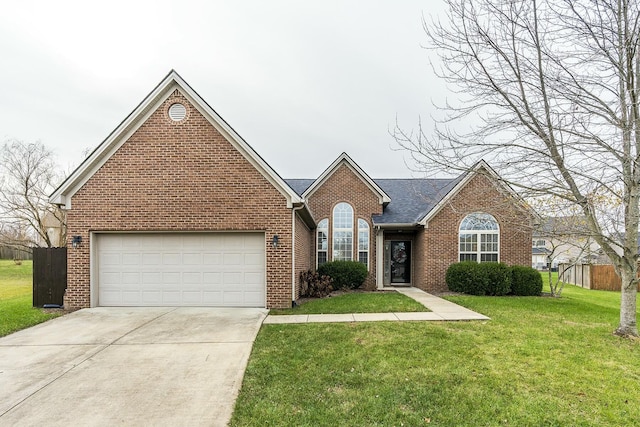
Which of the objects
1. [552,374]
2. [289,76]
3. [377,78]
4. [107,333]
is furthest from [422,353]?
[289,76]

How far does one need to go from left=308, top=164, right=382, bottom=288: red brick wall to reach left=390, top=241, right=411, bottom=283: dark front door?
1625 mm

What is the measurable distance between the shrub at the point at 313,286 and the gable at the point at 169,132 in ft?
12.3

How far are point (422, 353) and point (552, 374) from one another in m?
1.84

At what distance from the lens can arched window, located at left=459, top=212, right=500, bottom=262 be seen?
1488 cm

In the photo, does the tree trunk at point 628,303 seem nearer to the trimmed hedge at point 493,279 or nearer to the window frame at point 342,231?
the trimmed hedge at point 493,279

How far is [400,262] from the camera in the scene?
17.1m

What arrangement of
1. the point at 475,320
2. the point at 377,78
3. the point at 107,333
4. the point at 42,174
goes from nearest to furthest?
the point at 107,333
the point at 475,320
the point at 377,78
the point at 42,174

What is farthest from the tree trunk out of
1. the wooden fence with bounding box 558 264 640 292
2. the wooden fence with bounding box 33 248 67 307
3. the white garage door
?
the wooden fence with bounding box 33 248 67 307

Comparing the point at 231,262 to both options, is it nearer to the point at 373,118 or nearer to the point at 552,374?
the point at 552,374

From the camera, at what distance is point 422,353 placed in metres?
5.93

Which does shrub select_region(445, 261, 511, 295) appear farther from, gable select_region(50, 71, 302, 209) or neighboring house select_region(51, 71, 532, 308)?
gable select_region(50, 71, 302, 209)

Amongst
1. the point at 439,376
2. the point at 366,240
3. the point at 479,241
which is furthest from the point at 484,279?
the point at 439,376

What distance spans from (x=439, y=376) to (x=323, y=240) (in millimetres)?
11289

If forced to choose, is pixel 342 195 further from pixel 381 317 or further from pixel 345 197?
pixel 381 317
